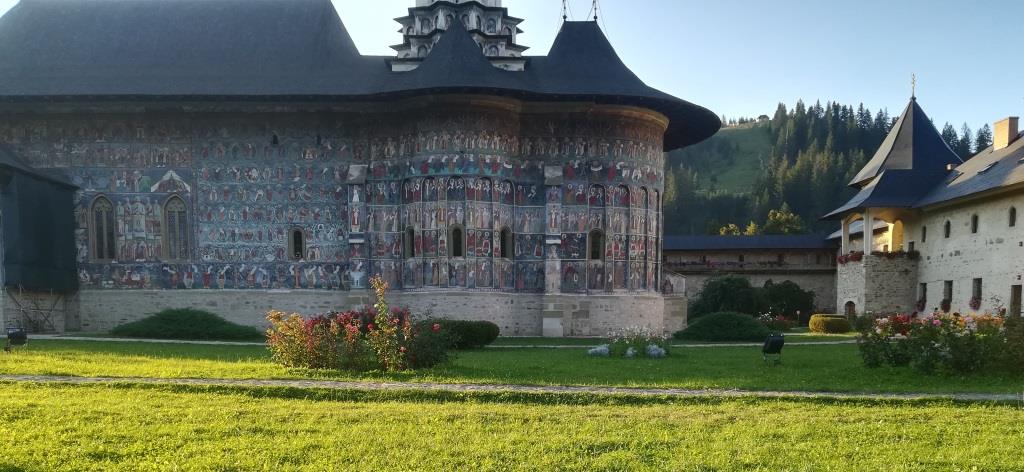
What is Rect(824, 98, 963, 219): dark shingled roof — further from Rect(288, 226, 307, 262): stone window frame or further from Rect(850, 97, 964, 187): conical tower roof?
Rect(288, 226, 307, 262): stone window frame

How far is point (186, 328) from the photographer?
2050 centimetres

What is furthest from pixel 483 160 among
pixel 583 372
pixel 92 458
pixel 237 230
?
pixel 92 458

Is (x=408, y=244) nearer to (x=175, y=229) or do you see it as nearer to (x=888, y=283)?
(x=175, y=229)

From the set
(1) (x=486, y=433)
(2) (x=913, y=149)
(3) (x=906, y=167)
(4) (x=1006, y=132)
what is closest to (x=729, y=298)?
(3) (x=906, y=167)

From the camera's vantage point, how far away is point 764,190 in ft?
255

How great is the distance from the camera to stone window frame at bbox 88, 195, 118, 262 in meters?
23.1

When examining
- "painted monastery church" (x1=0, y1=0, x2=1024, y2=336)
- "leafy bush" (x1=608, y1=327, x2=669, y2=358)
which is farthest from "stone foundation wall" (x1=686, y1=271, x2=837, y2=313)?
"leafy bush" (x1=608, y1=327, x2=669, y2=358)

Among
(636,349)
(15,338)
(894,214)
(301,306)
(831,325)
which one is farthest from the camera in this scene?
(894,214)

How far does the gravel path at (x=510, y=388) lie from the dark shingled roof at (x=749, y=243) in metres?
34.6

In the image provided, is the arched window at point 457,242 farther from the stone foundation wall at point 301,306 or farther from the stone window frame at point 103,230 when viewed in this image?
the stone window frame at point 103,230

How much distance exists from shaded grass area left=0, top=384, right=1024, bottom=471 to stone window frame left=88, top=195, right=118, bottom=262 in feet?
52.9

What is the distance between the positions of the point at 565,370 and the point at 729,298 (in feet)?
82.9

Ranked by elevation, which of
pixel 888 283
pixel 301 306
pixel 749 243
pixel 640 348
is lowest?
pixel 888 283

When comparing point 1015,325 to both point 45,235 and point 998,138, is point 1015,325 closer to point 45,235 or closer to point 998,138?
point 998,138
